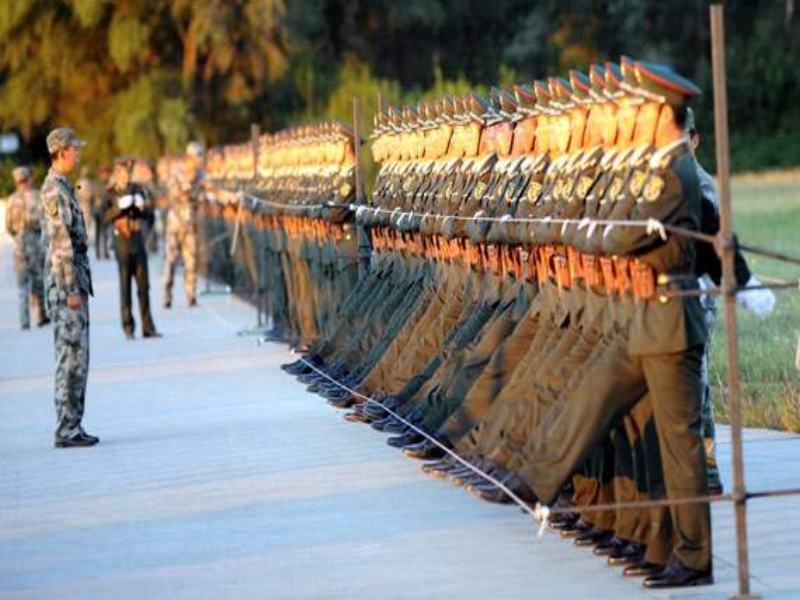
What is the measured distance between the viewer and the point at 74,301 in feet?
54.0

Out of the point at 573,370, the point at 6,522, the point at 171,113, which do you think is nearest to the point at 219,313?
the point at 6,522

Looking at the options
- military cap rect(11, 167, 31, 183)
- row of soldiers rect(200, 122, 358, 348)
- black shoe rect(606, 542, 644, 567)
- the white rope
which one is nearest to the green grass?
the white rope

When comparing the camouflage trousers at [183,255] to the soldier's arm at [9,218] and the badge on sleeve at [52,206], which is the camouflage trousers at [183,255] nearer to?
the soldier's arm at [9,218]

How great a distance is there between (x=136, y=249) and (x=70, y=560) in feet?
53.9

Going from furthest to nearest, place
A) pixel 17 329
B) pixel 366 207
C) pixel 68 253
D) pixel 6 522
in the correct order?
pixel 17 329, pixel 366 207, pixel 68 253, pixel 6 522

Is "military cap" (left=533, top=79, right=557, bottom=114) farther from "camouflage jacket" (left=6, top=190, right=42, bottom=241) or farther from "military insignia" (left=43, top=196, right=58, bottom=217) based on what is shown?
"camouflage jacket" (left=6, top=190, right=42, bottom=241)

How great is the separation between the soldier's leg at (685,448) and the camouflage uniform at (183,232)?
23.3 metres

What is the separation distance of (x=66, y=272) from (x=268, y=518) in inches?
161

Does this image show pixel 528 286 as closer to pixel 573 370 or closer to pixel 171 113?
pixel 573 370

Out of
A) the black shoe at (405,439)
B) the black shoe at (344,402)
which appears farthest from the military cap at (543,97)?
the black shoe at (344,402)

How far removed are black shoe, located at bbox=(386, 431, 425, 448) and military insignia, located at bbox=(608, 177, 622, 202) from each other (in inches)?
193

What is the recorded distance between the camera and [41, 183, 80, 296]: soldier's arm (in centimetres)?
1645

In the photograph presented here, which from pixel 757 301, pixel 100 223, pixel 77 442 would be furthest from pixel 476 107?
pixel 100 223

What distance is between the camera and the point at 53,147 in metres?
16.7
